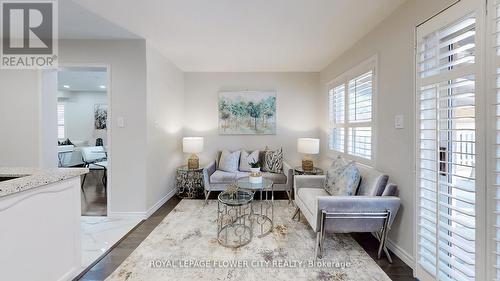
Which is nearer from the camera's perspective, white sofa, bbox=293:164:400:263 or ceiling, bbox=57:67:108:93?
white sofa, bbox=293:164:400:263

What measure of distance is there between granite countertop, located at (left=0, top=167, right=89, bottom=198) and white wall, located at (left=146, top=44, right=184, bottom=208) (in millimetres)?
1447

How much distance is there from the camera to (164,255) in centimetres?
219

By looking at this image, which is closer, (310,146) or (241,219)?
(241,219)

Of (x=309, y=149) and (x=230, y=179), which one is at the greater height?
(x=309, y=149)

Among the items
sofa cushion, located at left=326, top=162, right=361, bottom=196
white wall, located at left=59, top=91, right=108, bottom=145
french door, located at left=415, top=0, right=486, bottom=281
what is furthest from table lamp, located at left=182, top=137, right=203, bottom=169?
white wall, located at left=59, top=91, right=108, bottom=145

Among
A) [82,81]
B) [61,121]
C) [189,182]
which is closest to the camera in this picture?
[189,182]

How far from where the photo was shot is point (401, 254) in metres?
2.13

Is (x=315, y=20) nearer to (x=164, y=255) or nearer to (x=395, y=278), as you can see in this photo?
(x=395, y=278)

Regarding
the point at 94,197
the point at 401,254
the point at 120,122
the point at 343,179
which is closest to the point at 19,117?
the point at 120,122

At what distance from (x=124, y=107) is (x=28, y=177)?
5.87 feet

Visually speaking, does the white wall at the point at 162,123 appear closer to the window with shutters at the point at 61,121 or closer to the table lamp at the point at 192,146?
the table lamp at the point at 192,146

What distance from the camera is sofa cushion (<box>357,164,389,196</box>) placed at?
7.25ft

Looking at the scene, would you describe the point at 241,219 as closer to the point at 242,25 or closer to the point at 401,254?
the point at 401,254

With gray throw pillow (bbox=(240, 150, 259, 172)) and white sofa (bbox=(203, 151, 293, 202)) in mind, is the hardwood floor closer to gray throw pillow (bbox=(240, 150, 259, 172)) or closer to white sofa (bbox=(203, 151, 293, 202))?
white sofa (bbox=(203, 151, 293, 202))
